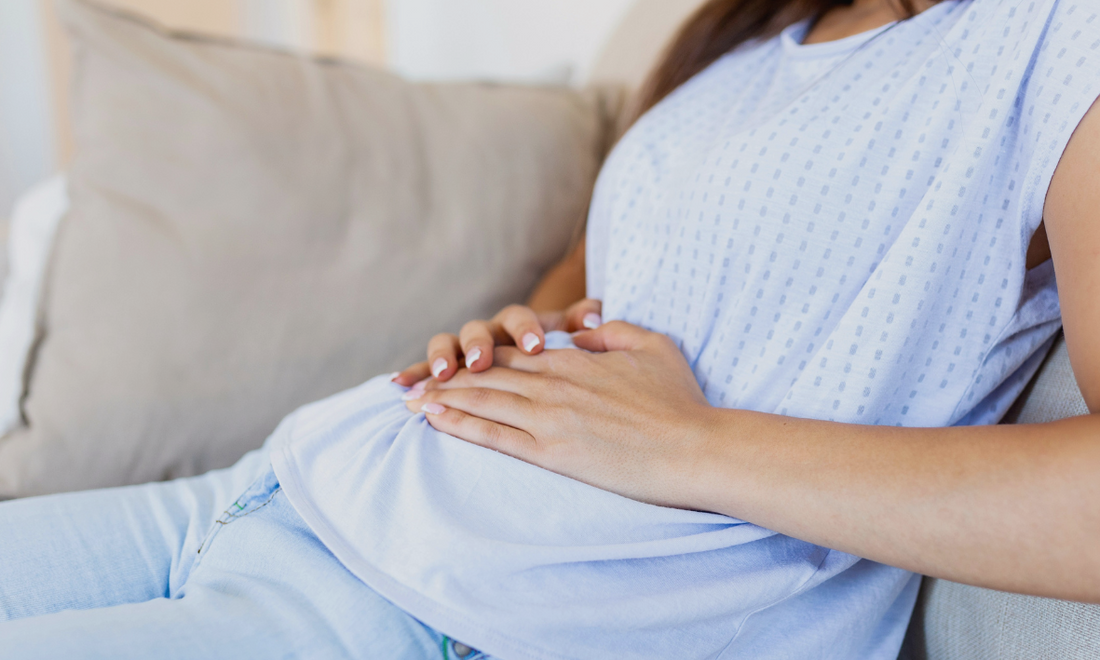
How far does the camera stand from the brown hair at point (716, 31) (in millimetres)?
763

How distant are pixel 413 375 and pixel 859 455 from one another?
0.38 m

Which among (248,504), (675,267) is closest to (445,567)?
(248,504)

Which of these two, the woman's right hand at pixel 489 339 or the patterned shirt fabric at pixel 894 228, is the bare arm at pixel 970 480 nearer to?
the patterned shirt fabric at pixel 894 228

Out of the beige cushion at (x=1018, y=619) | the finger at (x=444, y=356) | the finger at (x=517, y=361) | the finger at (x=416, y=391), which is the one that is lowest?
the beige cushion at (x=1018, y=619)

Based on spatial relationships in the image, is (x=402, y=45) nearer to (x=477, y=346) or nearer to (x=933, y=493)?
(x=477, y=346)

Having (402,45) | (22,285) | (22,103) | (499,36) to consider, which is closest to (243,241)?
(22,285)

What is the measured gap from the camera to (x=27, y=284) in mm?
855

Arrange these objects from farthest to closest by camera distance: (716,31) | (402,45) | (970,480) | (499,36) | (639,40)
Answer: (402,45) → (499,36) → (639,40) → (716,31) → (970,480)

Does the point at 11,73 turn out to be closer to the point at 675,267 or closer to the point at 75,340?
the point at 75,340

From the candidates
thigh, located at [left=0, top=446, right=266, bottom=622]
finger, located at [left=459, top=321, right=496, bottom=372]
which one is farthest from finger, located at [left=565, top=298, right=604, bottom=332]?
thigh, located at [left=0, top=446, right=266, bottom=622]

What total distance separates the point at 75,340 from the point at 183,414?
141 millimetres

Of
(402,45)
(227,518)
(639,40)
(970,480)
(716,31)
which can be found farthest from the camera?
(402,45)

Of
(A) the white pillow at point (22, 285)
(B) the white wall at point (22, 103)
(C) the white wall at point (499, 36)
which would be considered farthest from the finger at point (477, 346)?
(B) the white wall at point (22, 103)

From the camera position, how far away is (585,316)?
696mm
